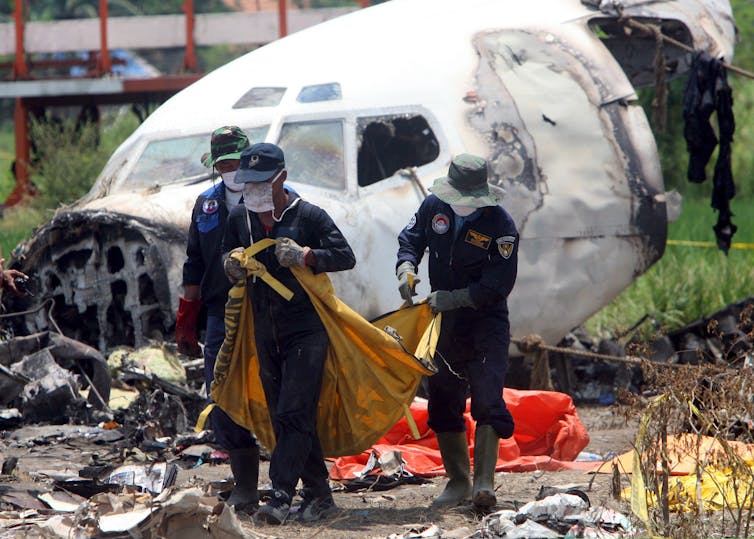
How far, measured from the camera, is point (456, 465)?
682 centimetres

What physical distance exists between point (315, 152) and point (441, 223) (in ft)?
8.73

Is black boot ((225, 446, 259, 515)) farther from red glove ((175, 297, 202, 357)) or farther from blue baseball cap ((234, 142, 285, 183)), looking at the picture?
blue baseball cap ((234, 142, 285, 183))

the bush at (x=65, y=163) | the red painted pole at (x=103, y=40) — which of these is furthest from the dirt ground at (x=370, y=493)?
the red painted pole at (x=103, y=40)

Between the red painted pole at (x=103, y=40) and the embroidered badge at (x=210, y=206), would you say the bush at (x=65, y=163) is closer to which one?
the red painted pole at (x=103, y=40)

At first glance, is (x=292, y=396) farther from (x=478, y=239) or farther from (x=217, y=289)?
(x=478, y=239)

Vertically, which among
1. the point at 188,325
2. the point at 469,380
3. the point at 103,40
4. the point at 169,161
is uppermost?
the point at 103,40

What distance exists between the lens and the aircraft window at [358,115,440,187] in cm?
929

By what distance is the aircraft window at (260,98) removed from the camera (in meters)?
9.47

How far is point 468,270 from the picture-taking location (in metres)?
6.66

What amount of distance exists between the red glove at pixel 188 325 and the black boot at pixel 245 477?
0.61 metres

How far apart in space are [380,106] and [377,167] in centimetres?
45

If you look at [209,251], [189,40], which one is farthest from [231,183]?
[189,40]

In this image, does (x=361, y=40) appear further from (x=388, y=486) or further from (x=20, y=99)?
(x=20, y=99)

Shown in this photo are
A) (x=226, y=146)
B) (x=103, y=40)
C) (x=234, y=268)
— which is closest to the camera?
(x=234, y=268)
